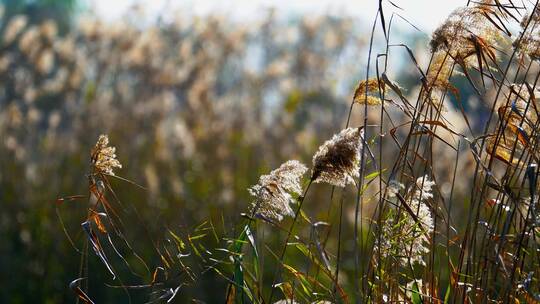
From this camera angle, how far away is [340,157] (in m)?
2.30

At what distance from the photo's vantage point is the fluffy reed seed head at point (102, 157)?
2.46 metres

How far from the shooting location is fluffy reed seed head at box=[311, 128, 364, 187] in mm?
2299

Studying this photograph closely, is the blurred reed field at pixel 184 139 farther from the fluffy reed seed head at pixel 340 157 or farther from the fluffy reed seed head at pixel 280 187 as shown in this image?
the fluffy reed seed head at pixel 340 157

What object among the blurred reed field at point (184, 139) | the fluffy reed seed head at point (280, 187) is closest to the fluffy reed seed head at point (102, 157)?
the fluffy reed seed head at point (280, 187)

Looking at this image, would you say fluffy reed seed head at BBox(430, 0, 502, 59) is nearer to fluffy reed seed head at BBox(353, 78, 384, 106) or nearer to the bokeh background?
fluffy reed seed head at BBox(353, 78, 384, 106)

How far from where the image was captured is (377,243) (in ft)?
8.26

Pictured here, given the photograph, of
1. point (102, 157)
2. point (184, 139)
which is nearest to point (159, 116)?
point (184, 139)

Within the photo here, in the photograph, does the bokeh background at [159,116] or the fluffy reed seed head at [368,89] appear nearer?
the fluffy reed seed head at [368,89]

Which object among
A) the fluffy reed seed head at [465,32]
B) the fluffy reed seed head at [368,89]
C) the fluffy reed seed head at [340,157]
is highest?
the fluffy reed seed head at [465,32]

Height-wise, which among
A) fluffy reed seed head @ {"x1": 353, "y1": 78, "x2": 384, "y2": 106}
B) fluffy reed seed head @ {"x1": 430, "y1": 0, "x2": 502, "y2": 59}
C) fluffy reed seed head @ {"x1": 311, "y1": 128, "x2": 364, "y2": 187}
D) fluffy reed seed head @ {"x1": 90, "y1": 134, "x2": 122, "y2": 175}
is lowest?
fluffy reed seed head @ {"x1": 90, "y1": 134, "x2": 122, "y2": 175}

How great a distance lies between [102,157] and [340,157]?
635mm

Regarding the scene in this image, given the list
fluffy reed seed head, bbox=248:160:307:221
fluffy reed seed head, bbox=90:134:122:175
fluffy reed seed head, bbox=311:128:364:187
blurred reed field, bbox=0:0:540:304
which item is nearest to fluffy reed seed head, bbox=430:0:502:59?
fluffy reed seed head, bbox=311:128:364:187

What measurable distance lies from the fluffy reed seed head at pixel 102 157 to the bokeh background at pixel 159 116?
3546 millimetres

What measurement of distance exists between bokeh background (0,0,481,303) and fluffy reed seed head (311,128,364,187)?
12.2 ft
